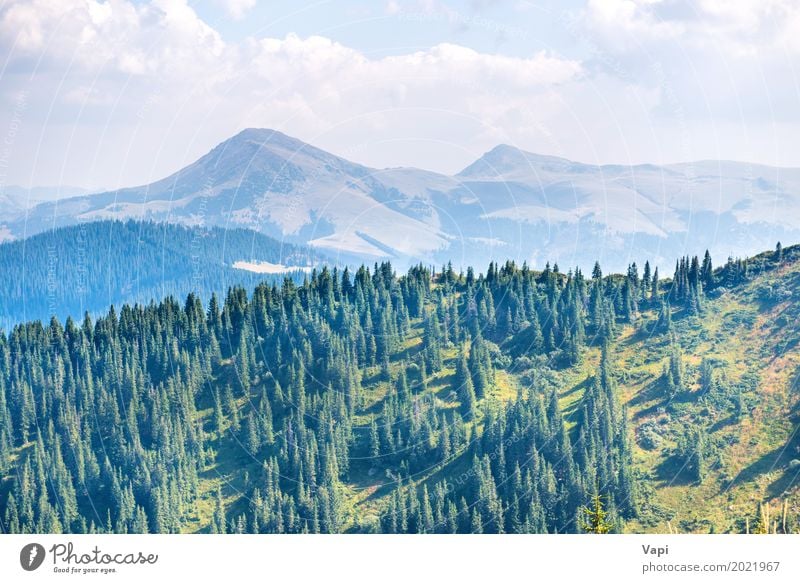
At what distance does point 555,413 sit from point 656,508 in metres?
23.9

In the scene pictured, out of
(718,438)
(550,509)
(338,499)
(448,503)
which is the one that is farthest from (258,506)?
(718,438)

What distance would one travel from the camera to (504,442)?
19350cm

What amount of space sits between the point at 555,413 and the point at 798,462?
3799 cm

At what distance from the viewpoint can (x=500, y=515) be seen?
180125 mm
